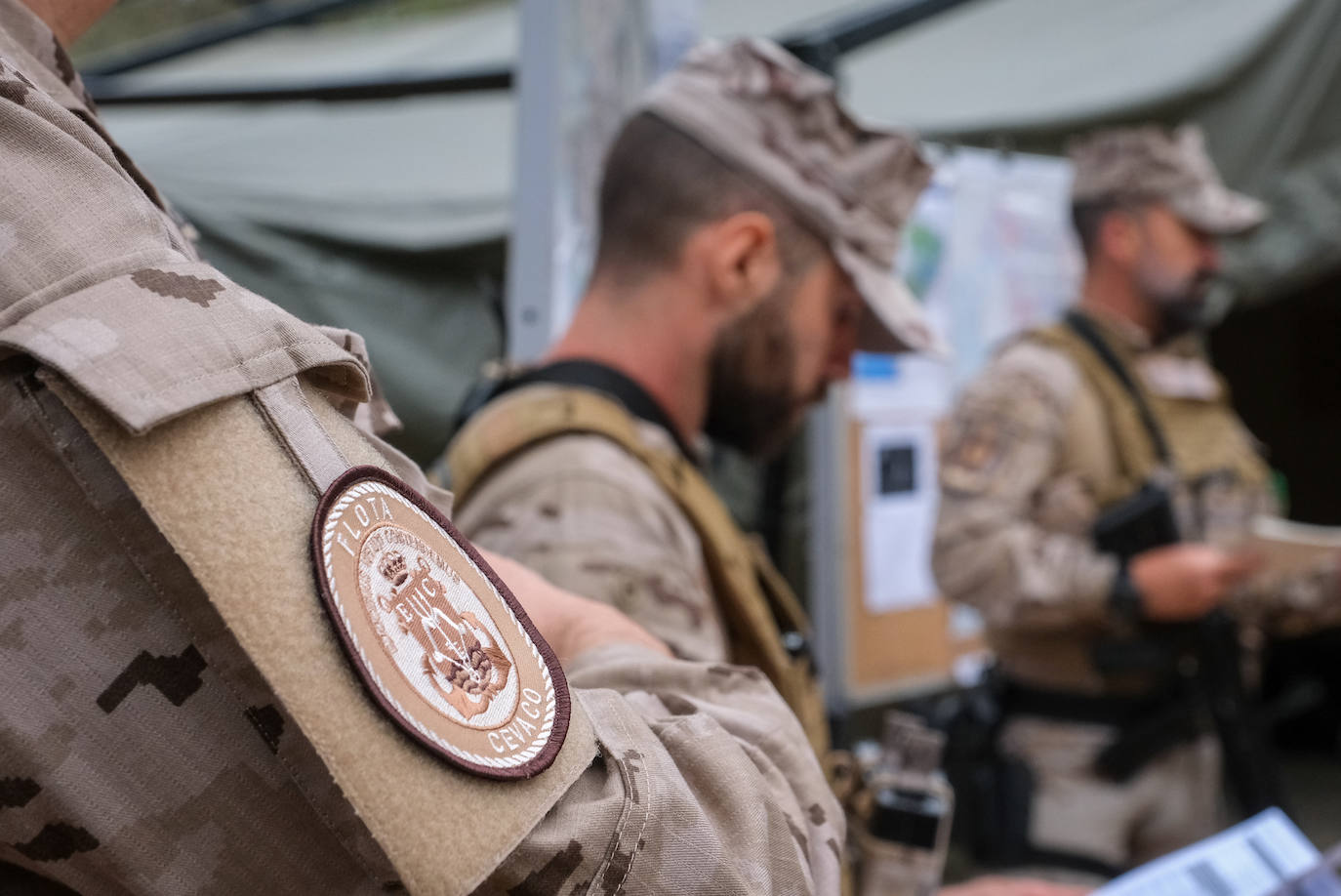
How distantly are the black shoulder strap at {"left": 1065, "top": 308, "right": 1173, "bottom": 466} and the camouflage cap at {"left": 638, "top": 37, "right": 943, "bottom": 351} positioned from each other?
107 centimetres

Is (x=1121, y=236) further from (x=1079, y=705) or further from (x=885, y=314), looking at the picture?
(x=885, y=314)

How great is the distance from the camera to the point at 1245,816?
219cm

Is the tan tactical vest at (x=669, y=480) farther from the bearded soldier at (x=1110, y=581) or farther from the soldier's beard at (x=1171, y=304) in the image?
the soldier's beard at (x=1171, y=304)

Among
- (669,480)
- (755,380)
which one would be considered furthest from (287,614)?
(755,380)

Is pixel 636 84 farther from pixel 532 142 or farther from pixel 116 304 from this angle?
pixel 116 304

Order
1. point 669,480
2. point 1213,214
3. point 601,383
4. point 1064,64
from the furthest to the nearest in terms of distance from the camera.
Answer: point 1064,64 < point 1213,214 < point 601,383 < point 669,480

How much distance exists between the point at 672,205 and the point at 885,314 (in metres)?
0.28

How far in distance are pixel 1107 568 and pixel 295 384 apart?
6.13 ft

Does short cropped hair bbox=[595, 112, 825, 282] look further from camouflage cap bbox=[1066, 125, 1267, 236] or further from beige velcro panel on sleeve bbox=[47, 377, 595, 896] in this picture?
camouflage cap bbox=[1066, 125, 1267, 236]

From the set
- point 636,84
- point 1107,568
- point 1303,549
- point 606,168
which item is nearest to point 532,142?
point 606,168

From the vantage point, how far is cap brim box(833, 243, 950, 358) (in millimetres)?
1278

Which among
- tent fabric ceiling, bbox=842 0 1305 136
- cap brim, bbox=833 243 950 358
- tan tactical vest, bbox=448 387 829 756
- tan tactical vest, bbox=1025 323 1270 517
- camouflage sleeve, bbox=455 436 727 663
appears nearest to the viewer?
camouflage sleeve, bbox=455 436 727 663

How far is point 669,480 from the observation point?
1047mm

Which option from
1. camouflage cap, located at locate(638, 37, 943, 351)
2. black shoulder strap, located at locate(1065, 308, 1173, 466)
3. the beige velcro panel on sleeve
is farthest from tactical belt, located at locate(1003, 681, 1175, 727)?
the beige velcro panel on sleeve
